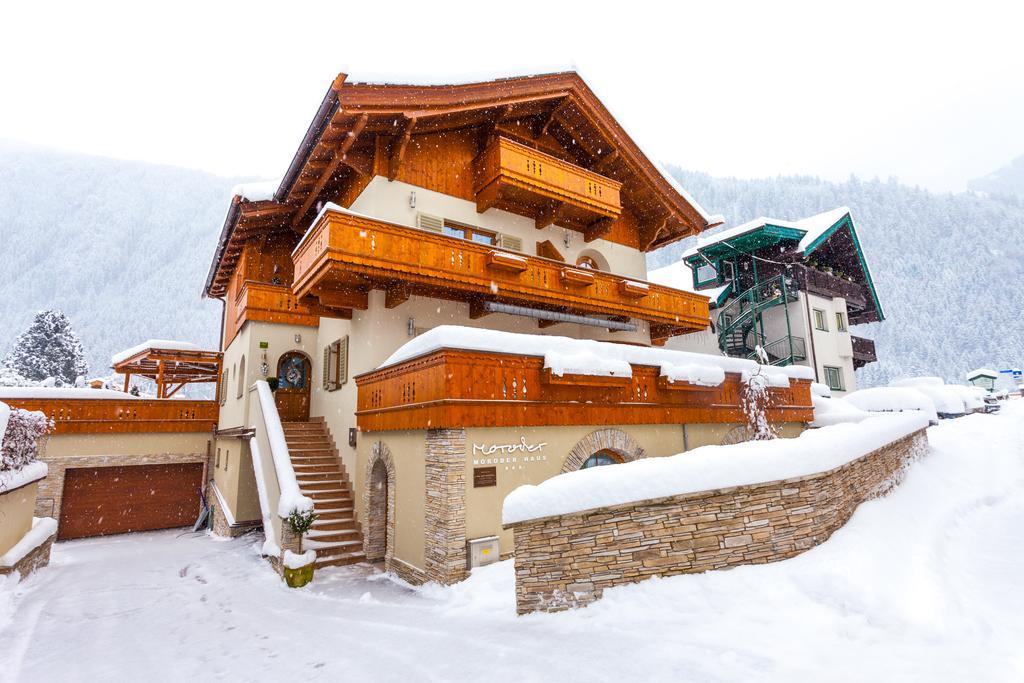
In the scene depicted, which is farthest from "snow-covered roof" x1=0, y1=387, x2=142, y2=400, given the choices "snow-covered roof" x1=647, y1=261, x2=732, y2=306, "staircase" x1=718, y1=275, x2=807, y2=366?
"staircase" x1=718, y1=275, x2=807, y2=366

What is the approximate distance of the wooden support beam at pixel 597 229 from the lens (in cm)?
1855

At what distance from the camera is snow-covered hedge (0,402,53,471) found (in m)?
10.3

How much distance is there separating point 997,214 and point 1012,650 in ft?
604

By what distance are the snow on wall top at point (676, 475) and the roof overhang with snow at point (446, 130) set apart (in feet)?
34.9

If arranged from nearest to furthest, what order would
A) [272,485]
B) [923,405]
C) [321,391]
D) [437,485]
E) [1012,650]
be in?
1. [1012,650]
2. [437,485]
3. [272,485]
4. [321,391]
5. [923,405]

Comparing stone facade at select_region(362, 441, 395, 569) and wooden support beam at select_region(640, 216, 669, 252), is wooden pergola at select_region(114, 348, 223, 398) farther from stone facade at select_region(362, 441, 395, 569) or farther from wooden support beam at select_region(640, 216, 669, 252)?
wooden support beam at select_region(640, 216, 669, 252)

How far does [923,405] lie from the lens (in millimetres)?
25328

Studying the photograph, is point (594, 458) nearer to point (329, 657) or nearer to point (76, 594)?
point (329, 657)

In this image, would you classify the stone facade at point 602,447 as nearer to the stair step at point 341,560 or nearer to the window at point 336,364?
the stair step at point 341,560

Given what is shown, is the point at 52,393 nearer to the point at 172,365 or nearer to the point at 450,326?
the point at 172,365

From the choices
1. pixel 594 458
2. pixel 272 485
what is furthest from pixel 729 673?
pixel 272 485

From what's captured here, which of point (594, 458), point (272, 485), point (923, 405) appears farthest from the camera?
point (923, 405)

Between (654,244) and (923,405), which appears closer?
(654,244)

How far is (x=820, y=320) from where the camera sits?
2955cm
